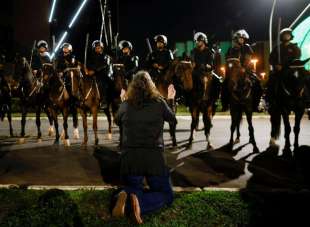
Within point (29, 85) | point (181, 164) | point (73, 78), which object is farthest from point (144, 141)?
point (29, 85)

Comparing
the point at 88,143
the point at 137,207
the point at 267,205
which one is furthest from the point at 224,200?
the point at 88,143

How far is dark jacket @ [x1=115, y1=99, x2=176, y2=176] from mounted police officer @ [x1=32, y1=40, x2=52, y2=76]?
868cm

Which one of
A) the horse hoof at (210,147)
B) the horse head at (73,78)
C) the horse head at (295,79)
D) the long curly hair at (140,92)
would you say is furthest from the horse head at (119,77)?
the long curly hair at (140,92)

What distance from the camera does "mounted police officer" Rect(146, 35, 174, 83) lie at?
1343 cm

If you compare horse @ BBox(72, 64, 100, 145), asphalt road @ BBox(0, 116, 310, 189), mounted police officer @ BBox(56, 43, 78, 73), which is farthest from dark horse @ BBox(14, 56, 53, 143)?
asphalt road @ BBox(0, 116, 310, 189)

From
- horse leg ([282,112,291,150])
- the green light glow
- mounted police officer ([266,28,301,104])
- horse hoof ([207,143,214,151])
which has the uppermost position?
the green light glow

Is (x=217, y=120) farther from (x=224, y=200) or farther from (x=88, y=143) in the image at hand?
(x=224, y=200)

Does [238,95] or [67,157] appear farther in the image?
[238,95]

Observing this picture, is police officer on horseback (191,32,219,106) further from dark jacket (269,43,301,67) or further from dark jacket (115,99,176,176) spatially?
dark jacket (115,99,176,176)

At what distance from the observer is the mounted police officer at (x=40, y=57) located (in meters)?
14.7

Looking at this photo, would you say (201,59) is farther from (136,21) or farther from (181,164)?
(136,21)

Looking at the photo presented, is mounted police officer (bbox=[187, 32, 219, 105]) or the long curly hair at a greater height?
mounted police officer (bbox=[187, 32, 219, 105])

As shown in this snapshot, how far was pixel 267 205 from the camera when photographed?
704 cm

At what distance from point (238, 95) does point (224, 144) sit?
5.80 ft
